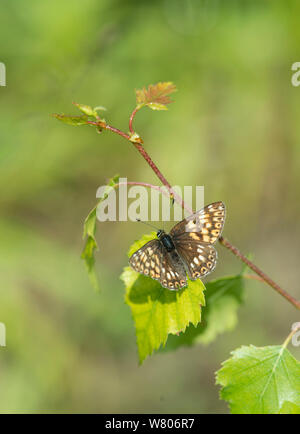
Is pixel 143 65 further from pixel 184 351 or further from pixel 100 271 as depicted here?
pixel 184 351

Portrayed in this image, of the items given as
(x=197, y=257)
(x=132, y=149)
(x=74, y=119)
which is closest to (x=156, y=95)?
(x=74, y=119)

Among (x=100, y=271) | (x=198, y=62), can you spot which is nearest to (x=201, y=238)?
(x=100, y=271)

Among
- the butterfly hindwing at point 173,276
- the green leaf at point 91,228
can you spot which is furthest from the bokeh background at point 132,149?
the butterfly hindwing at point 173,276

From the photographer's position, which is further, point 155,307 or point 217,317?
point 217,317

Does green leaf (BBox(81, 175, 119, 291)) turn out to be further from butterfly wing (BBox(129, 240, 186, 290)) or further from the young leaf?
the young leaf

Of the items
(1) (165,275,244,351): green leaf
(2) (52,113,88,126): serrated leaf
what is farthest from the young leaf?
(1) (165,275,244,351): green leaf

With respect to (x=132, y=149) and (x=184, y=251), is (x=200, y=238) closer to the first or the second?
(x=184, y=251)

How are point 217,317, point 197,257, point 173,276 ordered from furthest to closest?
point 217,317, point 197,257, point 173,276

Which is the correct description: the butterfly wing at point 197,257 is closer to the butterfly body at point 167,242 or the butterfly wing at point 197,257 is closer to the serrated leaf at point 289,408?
the butterfly body at point 167,242
